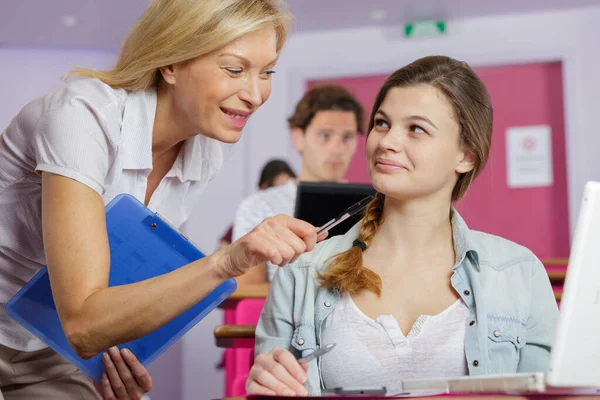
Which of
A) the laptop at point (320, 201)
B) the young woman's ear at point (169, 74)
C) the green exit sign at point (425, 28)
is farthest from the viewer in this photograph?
the green exit sign at point (425, 28)

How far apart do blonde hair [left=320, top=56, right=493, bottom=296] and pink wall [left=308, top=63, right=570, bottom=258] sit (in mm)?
3432

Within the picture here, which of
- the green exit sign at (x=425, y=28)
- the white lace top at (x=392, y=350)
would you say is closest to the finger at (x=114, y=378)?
the white lace top at (x=392, y=350)

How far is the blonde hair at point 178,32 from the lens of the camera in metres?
1.31

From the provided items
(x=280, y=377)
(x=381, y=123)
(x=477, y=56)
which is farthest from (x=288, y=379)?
(x=477, y=56)

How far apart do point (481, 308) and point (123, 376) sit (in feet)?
2.17

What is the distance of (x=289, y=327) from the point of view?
1.42 meters

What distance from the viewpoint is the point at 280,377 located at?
1041 millimetres

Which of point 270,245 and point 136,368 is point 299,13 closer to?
point 136,368

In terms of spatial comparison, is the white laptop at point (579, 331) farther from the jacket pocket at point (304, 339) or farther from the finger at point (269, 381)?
the jacket pocket at point (304, 339)

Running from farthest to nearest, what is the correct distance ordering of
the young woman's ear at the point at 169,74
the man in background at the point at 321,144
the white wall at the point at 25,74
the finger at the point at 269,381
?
the white wall at the point at 25,74, the man in background at the point at 321,144, the young woman's ear at the point at 169,74, the finger at the point at 269,381

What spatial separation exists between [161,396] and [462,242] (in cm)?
409

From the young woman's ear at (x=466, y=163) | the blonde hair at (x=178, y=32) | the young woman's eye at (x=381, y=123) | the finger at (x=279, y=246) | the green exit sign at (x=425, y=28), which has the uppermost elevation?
the green exit sign at (x=425, y=28)

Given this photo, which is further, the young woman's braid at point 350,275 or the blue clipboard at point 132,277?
the young woman's braid at point 350,275

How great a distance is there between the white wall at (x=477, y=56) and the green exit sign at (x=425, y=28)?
0.05m
